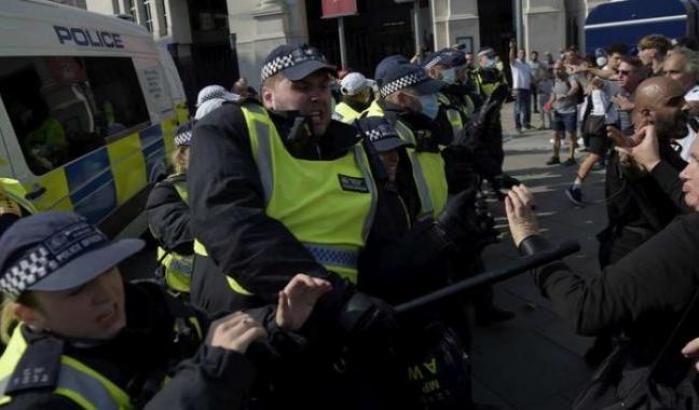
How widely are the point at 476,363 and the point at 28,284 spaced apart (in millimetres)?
2866

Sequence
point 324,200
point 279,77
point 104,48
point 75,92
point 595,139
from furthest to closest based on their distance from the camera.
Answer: point 595,139, point 104,48, point 75,92, point 279,77, point 324,200

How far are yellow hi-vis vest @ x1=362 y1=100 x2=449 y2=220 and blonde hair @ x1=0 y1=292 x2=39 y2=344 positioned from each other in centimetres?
172

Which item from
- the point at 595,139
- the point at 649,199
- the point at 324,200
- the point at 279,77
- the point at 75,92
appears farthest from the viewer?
the point at 595,139

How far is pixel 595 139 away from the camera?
6.55 m

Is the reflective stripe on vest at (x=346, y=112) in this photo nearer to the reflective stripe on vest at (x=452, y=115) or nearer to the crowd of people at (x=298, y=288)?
the reflective stripe on vest at (x=452, y=115)

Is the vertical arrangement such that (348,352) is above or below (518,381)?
above

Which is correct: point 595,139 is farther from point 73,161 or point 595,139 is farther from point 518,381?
point 73,161

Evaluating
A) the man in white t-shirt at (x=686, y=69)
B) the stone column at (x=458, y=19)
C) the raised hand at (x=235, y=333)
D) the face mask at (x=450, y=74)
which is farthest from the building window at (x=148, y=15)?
the raised hand at (x=235, y=333)

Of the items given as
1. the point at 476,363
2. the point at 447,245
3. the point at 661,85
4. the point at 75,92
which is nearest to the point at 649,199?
the point at 661,85

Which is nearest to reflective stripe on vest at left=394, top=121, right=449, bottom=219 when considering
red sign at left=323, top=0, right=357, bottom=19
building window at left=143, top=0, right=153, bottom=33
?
red sign at left=323, top=0, right=357, bottom=19

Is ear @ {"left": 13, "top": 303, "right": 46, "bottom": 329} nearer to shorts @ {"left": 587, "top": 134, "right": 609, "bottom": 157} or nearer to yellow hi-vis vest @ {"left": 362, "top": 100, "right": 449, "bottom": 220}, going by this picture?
yellow hi-vis vest @ {"left": 362, "top": 100, "right": 449, "bottom": 220}

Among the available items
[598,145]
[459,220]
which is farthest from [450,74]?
[459,220]

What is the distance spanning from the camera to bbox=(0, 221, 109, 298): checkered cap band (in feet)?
4.28

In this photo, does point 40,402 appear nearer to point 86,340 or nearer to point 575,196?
point 86,340
